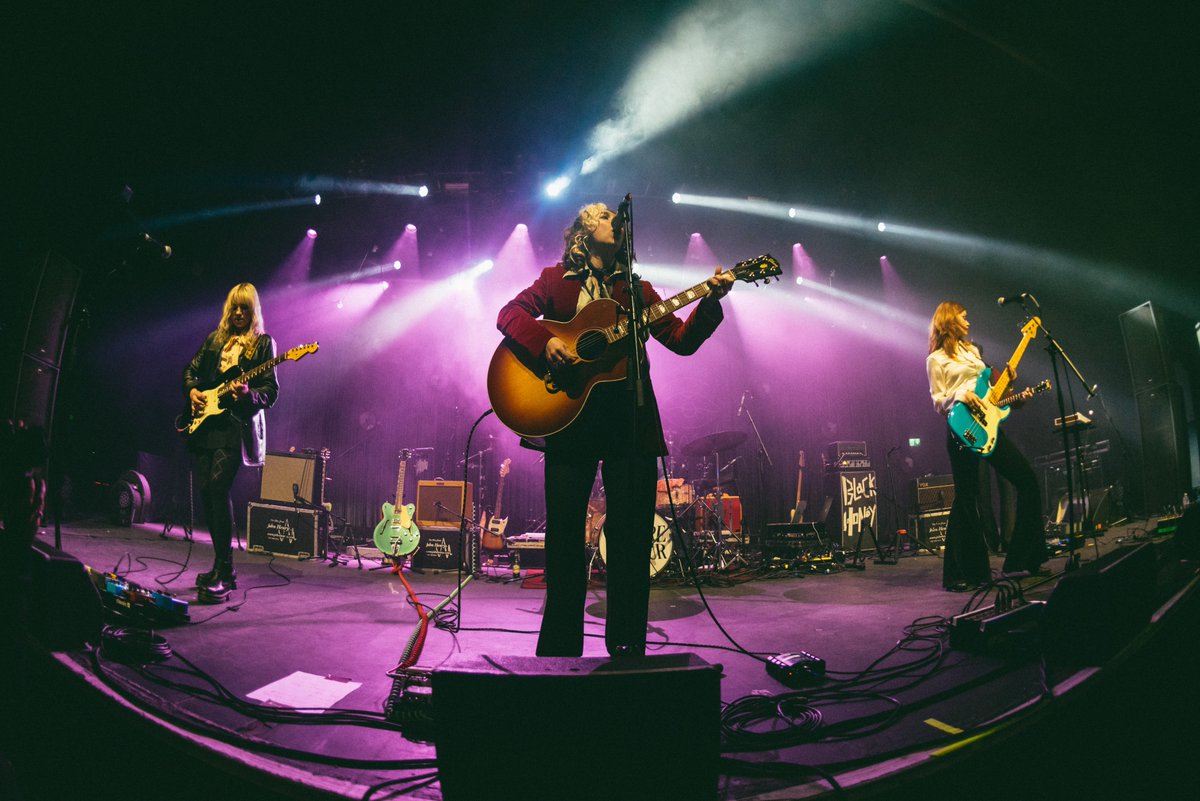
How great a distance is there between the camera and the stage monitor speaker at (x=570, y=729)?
1107 millimetres

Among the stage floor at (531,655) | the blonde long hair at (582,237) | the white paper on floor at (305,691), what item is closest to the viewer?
the stage floor at (531,655)

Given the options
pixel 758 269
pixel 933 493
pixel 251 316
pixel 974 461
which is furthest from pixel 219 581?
pixel 933 493

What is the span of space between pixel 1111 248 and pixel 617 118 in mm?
8881

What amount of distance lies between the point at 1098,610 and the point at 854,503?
23.0ft

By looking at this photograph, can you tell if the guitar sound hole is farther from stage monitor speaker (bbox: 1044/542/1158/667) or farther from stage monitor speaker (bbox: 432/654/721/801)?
stage monitor speaker (bbox: 1044/542/1158/667)

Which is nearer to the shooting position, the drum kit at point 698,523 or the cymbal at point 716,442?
the drum kit at point 698,523

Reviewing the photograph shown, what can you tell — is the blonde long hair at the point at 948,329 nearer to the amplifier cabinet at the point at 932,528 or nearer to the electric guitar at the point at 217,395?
the amplifier cabinet at the point at 932,528

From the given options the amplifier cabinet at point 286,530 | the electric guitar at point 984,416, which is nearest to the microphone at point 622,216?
the electric guitar at point 984,416

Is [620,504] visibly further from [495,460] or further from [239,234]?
[239,234]

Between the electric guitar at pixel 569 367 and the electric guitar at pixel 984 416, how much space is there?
328 centimetres

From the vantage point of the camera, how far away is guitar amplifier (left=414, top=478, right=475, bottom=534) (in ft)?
24.2

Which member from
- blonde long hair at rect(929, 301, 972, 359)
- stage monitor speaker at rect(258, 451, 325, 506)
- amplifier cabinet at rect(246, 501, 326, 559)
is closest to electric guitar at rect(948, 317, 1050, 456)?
blonde long hair at rect(929, 301, 972, 359)

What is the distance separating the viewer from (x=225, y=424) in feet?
13.2

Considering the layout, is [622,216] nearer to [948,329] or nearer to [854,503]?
[948,329]
